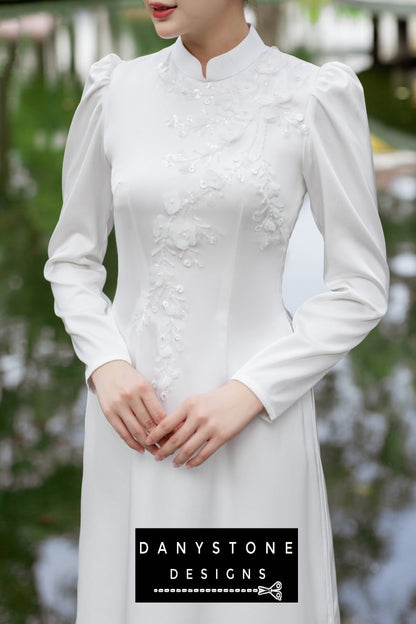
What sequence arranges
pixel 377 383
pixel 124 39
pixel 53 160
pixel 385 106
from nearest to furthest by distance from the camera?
pixel 377 383 < pixel 53 160 < pixel 385 106 < pixel 124 39

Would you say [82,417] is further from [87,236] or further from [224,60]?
[224,60]

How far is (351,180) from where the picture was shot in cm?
158

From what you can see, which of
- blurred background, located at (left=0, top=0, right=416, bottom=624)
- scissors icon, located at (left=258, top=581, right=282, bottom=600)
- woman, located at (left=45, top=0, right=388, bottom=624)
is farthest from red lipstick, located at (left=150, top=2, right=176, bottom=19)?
scissors icon, located at (left=258, top=581, right=282, bottom=600)

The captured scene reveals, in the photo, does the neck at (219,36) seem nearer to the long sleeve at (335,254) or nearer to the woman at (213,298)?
the woman at (213,298)

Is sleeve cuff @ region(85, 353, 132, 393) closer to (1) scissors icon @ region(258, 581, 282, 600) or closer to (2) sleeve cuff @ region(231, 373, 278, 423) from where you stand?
(2) sleeve cuff @ region(231, 373, 278, 423)

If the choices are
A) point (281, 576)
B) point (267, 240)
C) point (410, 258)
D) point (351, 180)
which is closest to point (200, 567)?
point (281, 576)

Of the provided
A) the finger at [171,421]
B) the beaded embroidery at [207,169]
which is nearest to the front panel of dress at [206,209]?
the beaded embroidery at [207,169]

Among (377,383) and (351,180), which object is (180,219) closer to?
(351,180)

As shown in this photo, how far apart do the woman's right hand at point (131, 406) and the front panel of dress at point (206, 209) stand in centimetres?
8

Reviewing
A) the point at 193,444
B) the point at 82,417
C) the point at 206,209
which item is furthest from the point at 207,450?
the point at 82,417

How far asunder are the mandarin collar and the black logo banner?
2.32ft

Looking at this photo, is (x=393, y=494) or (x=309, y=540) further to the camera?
(x=393, y=494)

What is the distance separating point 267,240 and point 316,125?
186 millimetres

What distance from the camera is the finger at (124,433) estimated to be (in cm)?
157
